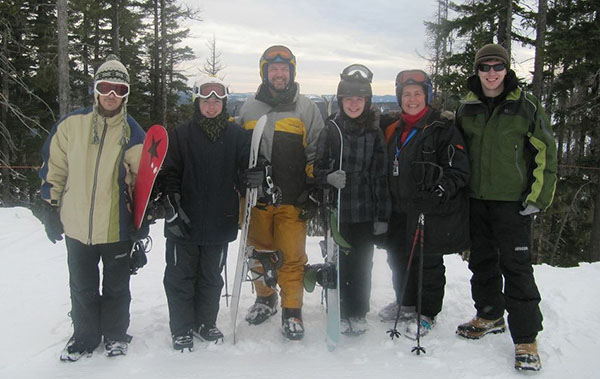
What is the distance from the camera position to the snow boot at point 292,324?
3.53 metres

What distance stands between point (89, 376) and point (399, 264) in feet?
8.80

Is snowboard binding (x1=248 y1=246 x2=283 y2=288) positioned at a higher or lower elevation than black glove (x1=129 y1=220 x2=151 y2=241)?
lower

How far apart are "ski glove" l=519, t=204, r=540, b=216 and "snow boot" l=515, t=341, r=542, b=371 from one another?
3.17 ft

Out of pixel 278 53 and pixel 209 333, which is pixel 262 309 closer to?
pixel 209 333

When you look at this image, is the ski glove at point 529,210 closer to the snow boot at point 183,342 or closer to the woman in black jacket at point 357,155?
the woman in black jacket at point 357,155

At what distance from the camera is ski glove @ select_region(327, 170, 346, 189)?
11.0 ft

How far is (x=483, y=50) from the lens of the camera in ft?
10.8

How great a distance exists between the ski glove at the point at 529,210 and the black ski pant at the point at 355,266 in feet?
3.87

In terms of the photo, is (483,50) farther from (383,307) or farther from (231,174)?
(383,307)

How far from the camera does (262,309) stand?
13.1ft

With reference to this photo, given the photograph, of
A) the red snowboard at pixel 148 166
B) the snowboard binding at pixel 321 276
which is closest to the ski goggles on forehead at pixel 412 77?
the snowboard binding at pixel 321 276

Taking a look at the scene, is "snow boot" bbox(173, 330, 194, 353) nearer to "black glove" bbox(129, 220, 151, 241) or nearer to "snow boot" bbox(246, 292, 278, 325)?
"snow boot" bbox(246, 292, 278, 325)

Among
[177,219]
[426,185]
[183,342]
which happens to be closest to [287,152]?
[177,219]

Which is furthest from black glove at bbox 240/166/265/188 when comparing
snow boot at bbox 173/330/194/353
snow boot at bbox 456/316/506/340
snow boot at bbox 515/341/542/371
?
snow boot at bbox 515/341/542/371
